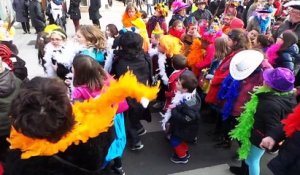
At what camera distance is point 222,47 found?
3.91 m

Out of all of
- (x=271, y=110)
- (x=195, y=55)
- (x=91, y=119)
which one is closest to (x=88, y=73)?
(x=91, y=119)

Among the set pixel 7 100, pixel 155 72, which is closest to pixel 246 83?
pixel 155 72

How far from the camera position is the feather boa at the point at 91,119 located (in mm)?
1624

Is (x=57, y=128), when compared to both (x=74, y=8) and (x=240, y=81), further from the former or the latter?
(x=74, y=8)

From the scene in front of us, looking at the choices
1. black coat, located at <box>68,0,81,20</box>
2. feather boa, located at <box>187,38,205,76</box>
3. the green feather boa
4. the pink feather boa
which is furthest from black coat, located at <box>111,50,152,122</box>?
black coat, located at <box>68,0,81,20</box>

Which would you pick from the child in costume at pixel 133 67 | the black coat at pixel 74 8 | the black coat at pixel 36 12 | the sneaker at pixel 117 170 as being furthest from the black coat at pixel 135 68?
the black coat at pixel 74 8

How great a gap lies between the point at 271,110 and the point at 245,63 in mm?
818

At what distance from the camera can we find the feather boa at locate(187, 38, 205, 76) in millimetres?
4496

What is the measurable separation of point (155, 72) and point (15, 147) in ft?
10.6

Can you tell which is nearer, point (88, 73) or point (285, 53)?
point (88, 73)

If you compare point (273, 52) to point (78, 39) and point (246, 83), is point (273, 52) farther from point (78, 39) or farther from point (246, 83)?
point (78, 39)

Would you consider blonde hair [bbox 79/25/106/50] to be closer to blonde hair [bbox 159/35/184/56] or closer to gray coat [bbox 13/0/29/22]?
blonde hair [bbox 159/35/184/56]

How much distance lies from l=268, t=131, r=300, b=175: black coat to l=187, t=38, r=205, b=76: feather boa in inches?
96.4

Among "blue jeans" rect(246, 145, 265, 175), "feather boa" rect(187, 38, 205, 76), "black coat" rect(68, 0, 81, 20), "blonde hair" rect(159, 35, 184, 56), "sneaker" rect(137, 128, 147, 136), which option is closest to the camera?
"blue jeans" rect(246, 145, 265, 175)
